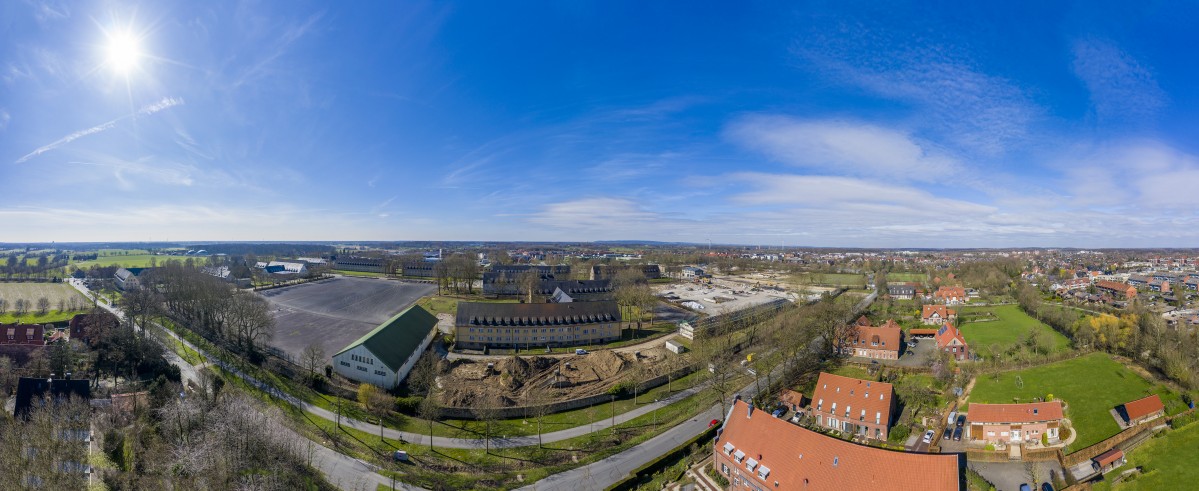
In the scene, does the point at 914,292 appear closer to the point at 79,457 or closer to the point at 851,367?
the point at 851,367

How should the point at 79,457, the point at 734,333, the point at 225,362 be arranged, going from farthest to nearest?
the point at 734,333
the point at 225,362
the point at 79,457

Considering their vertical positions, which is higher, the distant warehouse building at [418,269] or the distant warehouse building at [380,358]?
the distant warehouse building at [418,269]

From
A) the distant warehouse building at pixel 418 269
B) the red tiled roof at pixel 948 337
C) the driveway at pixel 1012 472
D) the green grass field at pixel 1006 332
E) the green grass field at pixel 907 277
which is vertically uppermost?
the distant warehouse building at pixel 418 269

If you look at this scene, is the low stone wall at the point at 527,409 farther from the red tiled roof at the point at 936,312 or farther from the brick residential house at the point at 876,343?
the red tiled roof at the point at 936,312

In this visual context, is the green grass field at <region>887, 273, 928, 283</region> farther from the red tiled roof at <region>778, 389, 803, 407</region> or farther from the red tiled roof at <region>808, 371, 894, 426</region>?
the red tiled roof at <region>808, 371, 894, 426</region>

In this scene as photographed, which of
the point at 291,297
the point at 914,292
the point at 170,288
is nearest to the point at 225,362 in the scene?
the point at 170,288

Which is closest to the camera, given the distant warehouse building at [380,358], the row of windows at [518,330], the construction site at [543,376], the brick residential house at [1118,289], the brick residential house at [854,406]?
the brick residential house at [854,406]

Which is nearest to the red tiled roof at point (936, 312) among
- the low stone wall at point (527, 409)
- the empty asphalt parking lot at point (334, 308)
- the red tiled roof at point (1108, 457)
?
the red tiled roof at point (1108, 457)

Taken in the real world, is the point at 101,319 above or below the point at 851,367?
above
